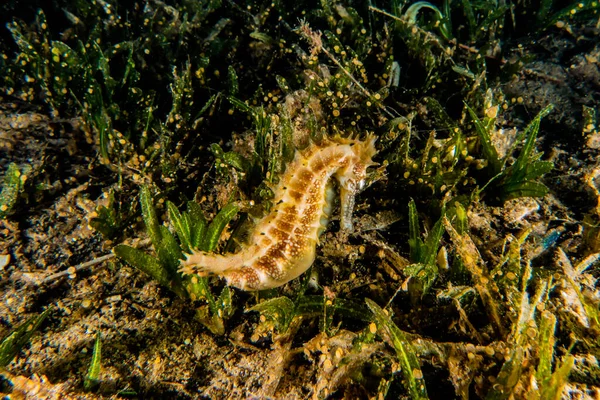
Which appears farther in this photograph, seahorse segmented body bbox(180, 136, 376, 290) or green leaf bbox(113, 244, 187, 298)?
green leaf bbox(113, 244, 187, 298)

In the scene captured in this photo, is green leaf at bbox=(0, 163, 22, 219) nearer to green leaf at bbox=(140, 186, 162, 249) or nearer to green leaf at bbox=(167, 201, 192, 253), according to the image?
green leaf at bbox=(140, 186, 162, 249)

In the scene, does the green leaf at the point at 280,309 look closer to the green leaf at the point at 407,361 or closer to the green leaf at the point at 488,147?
the green leaf at the point at 407,361

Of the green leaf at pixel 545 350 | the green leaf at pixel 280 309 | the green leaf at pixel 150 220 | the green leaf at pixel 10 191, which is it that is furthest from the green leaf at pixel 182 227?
the green leaf at pixel 545 350

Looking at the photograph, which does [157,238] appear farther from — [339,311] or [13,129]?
[13,129]

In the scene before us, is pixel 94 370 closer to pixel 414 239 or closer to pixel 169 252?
pixel 169 252

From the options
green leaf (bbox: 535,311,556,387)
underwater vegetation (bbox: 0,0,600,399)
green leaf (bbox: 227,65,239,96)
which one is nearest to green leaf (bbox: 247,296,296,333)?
underwater vegetation (bbox: 0,0,600,399)
